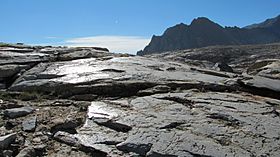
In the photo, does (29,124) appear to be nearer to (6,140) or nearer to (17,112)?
(17,112)

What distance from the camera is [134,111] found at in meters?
8.55

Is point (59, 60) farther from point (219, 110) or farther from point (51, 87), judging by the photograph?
point (219, 110)

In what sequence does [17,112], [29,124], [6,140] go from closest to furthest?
[6,140] < [29,124] < [17,112]

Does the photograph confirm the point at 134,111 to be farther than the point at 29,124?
Yes

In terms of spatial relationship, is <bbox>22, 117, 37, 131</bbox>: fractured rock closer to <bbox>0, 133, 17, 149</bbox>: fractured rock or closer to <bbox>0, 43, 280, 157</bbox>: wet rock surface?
<bbox>0, 43, 280, 157</bbox>: wet rock surface

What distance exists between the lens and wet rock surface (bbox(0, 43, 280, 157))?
7020 millimetres

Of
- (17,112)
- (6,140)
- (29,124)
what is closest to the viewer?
(6,140)

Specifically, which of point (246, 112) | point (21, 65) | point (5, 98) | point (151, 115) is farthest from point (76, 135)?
point (21, 65)

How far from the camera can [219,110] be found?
8680 millimetres

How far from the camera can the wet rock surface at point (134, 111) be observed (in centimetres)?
702

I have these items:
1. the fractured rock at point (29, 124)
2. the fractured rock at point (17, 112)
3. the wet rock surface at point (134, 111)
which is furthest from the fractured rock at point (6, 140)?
the fractured rock at point (17, 112)

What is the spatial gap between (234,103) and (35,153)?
501 centimetres

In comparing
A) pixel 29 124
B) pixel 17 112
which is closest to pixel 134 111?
pixel 29 124

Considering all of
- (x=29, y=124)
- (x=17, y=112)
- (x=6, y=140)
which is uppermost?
(x=17, y=112)
